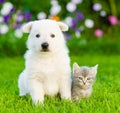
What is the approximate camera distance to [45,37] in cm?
684

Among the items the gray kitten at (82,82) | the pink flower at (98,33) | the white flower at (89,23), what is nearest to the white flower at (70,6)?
the white flower at (89,23)

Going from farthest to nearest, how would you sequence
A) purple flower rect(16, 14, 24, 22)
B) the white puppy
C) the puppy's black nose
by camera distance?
purple flower rect(16, 14, 24, 22) → the white puppy → the puppy's black nose

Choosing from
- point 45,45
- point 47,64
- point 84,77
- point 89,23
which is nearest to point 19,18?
point 89,23

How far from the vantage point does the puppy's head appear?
6816 millimetres

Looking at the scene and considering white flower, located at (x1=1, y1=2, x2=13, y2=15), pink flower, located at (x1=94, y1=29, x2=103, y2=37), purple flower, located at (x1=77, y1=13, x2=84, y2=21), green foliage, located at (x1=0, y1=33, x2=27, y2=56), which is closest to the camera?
green foliage, located at (x1=0, y1=33, x2=27, y2=56)

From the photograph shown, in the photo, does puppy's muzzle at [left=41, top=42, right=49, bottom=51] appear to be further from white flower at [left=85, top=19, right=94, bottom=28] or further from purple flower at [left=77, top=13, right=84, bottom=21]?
purple flower at [left=77, top=13, right=84, bottom=21]

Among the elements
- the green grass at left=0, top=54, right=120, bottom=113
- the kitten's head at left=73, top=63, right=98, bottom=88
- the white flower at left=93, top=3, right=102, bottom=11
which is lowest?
the green grass at left=0, top=54, right=120, bottom=113

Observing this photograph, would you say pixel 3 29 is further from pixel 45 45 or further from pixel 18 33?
pixel 45 45

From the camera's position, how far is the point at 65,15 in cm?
1513

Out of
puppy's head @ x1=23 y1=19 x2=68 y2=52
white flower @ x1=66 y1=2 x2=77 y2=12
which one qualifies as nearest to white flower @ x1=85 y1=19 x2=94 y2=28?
white flower @ x1=66 y1=2 x2=77 y2=12

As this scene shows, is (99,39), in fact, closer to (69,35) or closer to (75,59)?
(69,35)

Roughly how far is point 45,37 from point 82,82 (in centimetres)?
80

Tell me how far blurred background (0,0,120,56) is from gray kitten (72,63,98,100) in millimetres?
6456

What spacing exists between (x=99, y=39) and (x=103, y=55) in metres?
0.98
